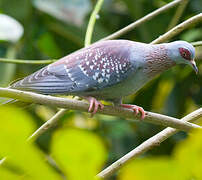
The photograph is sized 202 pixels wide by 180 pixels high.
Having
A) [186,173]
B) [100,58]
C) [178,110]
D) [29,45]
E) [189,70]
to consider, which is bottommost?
[178,110]

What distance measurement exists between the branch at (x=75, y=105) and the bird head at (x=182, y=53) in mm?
Answer: 495

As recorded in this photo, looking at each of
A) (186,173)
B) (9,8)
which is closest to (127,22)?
(9,8)

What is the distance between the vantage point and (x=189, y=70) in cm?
272

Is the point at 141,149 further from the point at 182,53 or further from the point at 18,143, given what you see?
the point at 18,143

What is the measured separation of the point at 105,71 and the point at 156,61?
0.95ft

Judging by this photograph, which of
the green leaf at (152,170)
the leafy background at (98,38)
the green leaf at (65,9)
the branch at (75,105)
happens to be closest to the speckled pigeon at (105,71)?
the branch at (75,105)

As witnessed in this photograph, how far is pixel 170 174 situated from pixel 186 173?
29 mm

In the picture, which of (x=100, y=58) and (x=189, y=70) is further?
(x=189, y=70)

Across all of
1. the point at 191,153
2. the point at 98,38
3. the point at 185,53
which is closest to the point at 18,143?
the point at 191,153

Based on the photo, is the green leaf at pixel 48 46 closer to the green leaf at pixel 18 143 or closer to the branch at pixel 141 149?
the branch at pixel 141 149

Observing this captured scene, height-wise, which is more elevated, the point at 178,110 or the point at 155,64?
the point at 155,64

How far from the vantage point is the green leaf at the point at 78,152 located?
1.35 ft

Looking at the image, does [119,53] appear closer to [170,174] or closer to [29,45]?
[29,45]

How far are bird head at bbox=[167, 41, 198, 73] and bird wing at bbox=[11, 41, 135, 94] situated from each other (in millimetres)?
238
